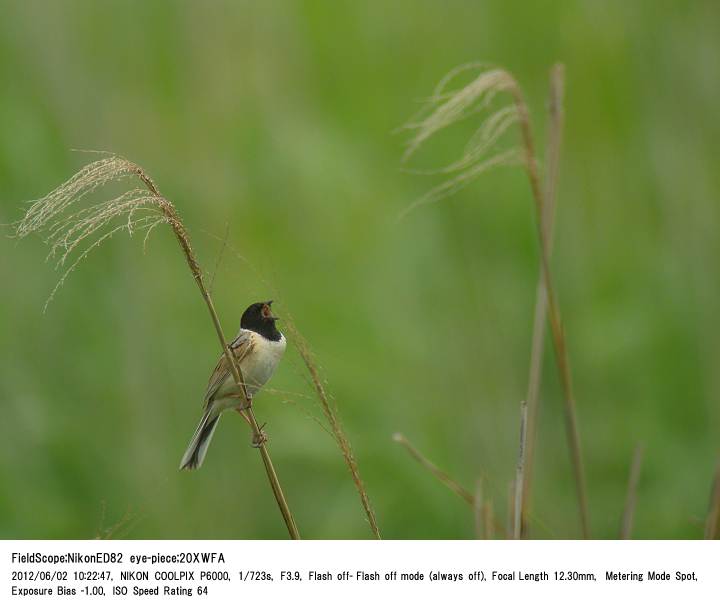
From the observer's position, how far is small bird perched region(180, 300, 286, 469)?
2.65 m

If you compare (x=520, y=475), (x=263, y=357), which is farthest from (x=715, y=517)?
(x=263, y=357)

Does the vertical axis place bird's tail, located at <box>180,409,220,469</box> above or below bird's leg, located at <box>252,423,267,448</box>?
below

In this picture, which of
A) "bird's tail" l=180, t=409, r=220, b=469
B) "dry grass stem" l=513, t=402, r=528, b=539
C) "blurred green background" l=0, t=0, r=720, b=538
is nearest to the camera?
"dry grass stem" l=513, t=402, r=528, b=539

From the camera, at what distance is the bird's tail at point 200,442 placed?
8.38 feet

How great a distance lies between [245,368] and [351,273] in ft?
4.79

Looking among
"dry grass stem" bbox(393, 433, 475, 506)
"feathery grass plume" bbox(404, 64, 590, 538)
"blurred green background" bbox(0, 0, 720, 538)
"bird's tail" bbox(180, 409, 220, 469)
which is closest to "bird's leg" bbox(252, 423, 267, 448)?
"dry grass stem" bbox(393, 433, 475, 506)

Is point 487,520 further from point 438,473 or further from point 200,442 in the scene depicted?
point 200,442

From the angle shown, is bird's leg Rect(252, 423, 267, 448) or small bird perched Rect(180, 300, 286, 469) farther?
small bird perched Rect(180, 300, 286, 469)

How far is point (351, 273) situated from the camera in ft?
13.9

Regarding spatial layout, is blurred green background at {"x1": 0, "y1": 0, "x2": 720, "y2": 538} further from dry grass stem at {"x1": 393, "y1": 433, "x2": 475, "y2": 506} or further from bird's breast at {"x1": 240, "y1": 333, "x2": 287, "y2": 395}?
dry grass stem at {"x1": 393, "y1": 433, "x2": 475, "y2": 506}

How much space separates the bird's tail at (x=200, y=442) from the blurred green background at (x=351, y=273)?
915 millimetres

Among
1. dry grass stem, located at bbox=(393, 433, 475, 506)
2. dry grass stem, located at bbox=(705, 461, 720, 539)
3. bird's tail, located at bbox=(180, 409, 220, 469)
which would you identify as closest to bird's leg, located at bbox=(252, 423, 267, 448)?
dry grass stem, located at bbox=(393, 433, 475, 506)

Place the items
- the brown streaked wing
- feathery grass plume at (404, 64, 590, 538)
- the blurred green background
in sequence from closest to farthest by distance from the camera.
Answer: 1. feathery grass plume at (404, 64, 590, 538)
2. the brown streaked wing
3. the blurred green background

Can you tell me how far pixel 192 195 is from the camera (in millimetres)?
4145
